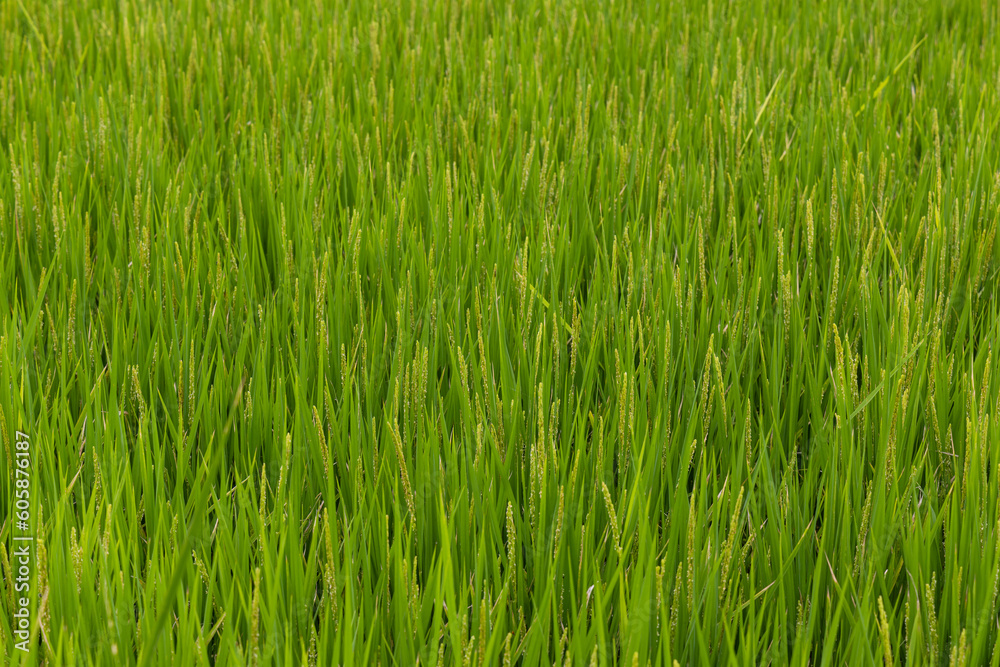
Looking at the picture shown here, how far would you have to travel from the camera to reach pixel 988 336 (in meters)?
1.25

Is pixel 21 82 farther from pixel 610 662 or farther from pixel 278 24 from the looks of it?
pixel 610 662

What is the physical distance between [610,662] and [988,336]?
73 centimetres

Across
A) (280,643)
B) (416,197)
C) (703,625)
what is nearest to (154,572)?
(280,643)

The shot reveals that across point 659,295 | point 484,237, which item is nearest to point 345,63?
point 484,237

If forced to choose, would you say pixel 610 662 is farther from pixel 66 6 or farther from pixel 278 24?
pixel 66 6

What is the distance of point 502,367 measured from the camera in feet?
4.02

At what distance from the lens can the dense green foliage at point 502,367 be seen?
0.90m

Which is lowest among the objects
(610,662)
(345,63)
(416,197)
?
(610,662)

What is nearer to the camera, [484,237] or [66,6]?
[484,237]

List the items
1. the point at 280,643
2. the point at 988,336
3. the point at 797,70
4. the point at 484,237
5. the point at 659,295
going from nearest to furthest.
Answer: the point at 280,643 < the point at 988,336 < the point at 659,295 < the point at 484,237 < the point at 797,70

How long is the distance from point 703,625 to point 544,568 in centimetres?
17

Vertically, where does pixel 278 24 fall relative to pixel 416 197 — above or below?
above

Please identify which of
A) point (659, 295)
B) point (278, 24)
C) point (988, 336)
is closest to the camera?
point (988, 336)

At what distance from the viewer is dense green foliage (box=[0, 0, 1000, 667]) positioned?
2.97 ft
